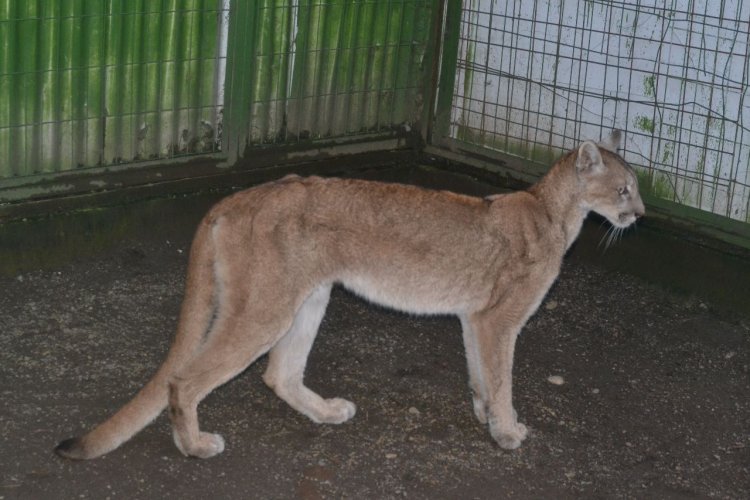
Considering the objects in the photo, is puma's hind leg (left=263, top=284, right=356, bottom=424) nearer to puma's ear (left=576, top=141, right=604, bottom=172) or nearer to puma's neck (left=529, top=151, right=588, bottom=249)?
puma's neck (left=529, top=151, right=588, bottom=249)

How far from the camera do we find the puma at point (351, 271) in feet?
18.7

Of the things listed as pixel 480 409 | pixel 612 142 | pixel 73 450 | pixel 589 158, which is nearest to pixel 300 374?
pixel 480 409

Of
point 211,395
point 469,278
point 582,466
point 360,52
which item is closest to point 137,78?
point 360,52

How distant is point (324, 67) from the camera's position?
862 cm

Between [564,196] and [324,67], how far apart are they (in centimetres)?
271

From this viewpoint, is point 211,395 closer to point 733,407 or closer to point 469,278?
point 469,278

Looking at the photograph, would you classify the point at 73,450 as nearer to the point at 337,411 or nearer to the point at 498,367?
the point at 337,411

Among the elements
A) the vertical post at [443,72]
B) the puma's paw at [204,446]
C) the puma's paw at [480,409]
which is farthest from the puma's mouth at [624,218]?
the vertical post at [443,72]

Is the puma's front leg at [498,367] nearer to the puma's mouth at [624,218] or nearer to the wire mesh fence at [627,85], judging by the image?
the puma's mouth at [624,218]

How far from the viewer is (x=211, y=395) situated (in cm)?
650

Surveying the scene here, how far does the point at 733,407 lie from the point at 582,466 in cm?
121

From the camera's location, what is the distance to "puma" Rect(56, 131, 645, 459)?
18.7 feet

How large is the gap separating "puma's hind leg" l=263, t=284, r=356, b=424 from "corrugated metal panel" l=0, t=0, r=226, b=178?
7.38 ft

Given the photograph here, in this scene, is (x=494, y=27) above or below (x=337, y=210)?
above
